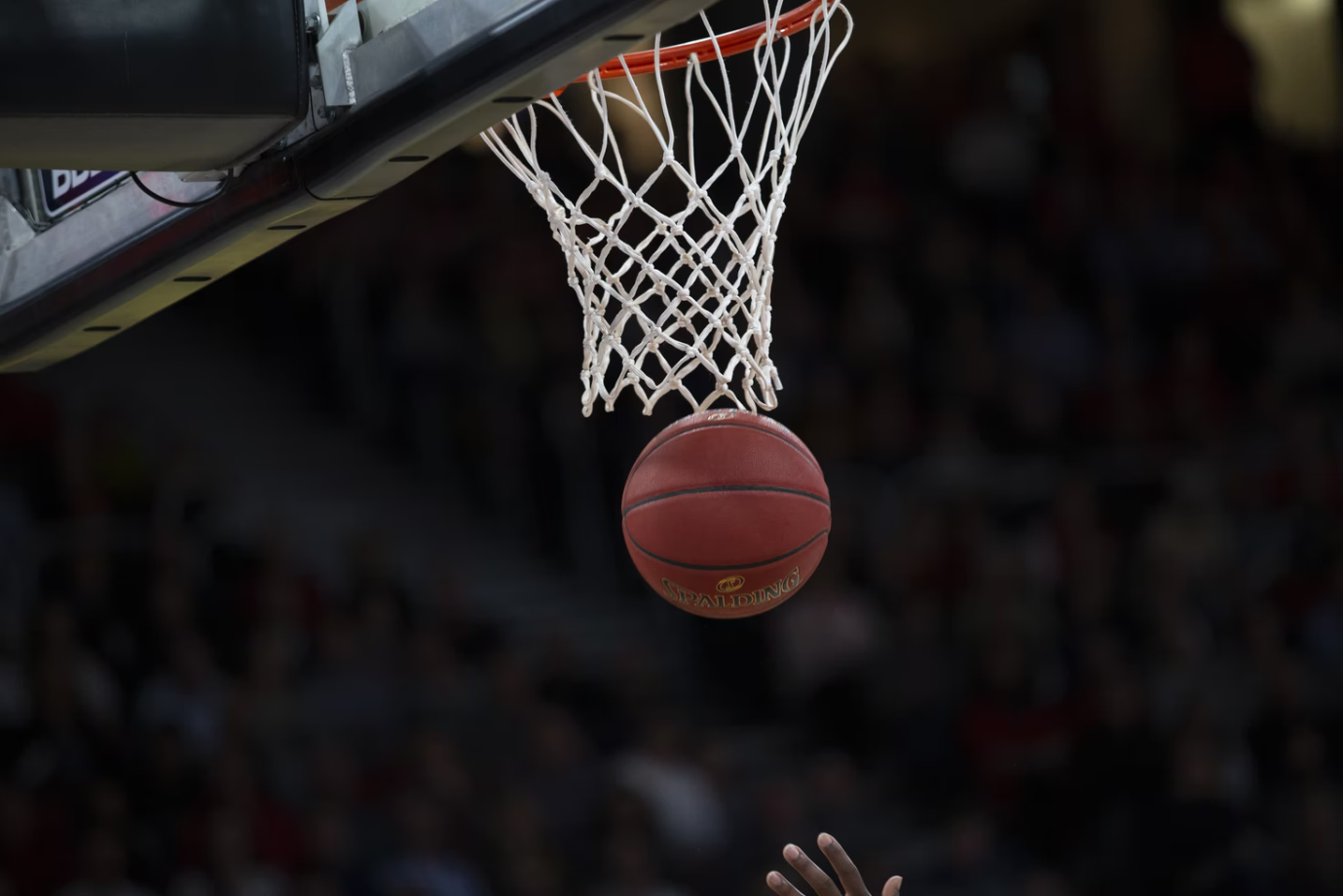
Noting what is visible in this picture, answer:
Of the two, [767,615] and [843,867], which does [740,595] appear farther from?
[767,615]

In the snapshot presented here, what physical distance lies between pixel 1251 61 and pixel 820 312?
3.06 m

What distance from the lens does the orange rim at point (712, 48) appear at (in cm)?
311

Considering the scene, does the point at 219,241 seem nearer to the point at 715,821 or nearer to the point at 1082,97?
the point at 715,821

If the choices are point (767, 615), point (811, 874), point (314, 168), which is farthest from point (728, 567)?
point (767, 615)

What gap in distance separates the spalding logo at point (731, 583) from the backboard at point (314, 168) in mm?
918

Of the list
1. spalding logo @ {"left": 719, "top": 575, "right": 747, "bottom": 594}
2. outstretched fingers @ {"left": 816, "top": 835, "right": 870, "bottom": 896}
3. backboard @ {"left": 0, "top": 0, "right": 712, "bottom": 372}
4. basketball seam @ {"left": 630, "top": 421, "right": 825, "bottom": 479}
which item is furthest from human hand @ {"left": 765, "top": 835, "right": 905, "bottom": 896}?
backboard @ {"left": 0, "top": 0, "right": 712, "bottom": 372}

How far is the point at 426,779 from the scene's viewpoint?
5645mm

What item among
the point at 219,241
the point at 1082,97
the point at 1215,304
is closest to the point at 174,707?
the point at 219,241

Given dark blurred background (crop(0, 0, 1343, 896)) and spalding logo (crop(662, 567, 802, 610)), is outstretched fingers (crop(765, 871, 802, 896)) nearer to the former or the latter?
spalding logo (crop(662, 567, 802, 610))

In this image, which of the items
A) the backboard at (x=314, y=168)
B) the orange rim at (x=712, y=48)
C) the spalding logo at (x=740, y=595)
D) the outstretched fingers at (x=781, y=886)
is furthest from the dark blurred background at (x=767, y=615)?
the outstretched fingers at (x=781, y=886)

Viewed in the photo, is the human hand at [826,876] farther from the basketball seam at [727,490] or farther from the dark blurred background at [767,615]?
the dark blurred background at [767,615]

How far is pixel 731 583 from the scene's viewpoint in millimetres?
2850

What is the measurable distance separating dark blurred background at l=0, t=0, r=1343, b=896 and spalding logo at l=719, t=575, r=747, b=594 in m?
2.84

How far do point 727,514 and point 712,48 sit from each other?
0.94 m
